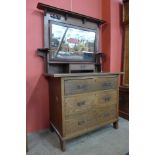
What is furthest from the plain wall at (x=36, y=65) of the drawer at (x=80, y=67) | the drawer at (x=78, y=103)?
the drawer at (x=78, y=103)

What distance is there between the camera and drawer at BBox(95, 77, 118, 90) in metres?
2.11

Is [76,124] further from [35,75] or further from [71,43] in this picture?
[71,43]

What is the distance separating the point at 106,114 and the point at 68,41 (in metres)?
1.29

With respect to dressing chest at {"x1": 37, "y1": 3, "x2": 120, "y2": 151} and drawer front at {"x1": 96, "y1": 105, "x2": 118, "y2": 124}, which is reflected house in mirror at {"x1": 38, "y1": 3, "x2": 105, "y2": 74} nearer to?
dressing chest at {"x1": 37, "y1": 3, "x2": 120, "y2": 151}

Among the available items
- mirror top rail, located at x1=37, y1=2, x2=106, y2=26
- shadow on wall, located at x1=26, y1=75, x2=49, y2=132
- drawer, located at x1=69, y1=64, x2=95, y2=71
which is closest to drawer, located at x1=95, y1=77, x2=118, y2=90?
drawer, located at x1=69, y1=64, x2=95, y2=71

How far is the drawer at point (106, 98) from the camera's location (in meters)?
2.12

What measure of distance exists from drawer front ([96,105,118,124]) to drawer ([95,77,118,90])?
309 mm

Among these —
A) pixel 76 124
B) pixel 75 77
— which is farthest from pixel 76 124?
pixel 75 77

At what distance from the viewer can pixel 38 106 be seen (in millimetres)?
2246

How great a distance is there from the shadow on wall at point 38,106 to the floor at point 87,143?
5.0 inches
